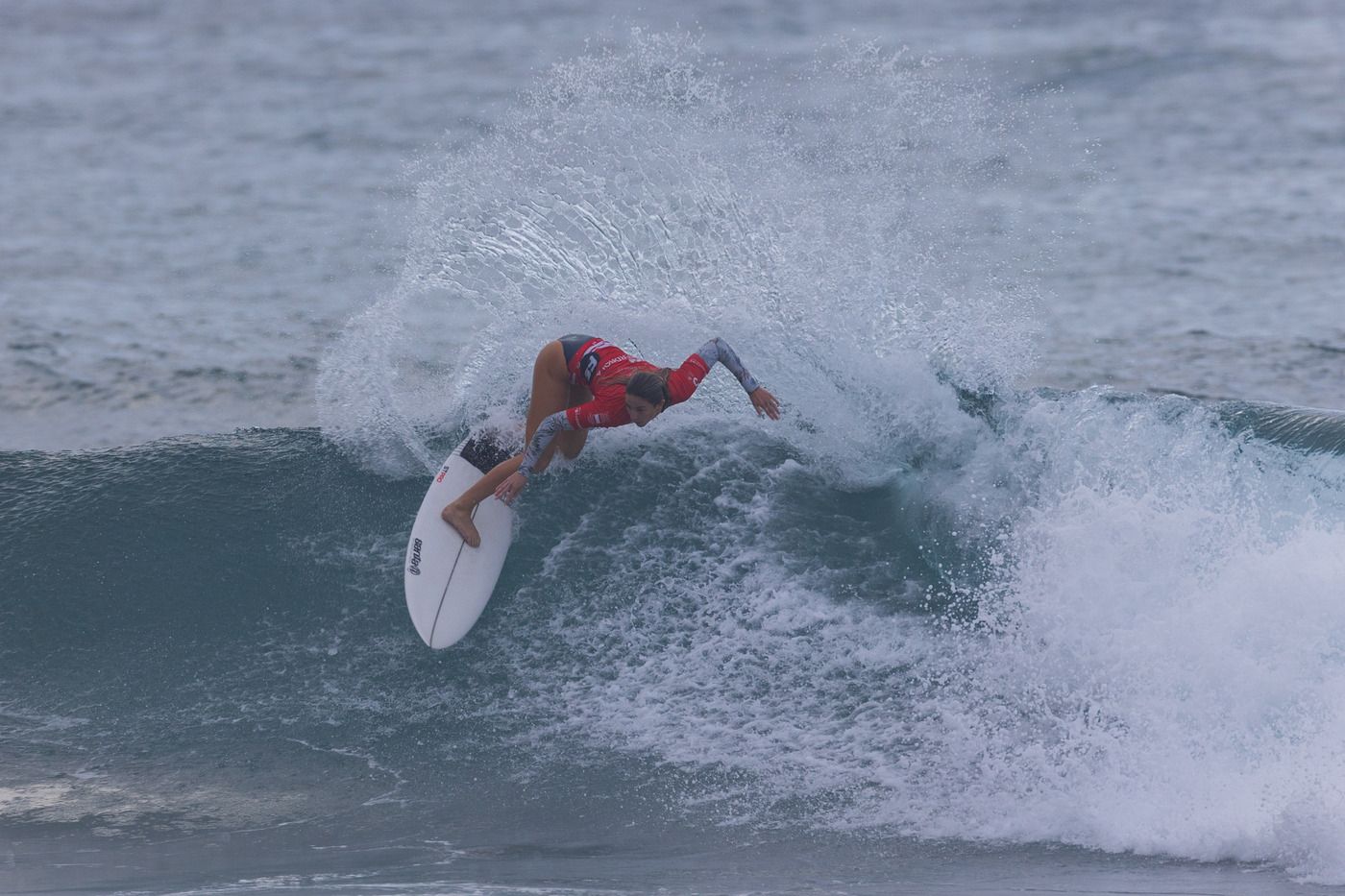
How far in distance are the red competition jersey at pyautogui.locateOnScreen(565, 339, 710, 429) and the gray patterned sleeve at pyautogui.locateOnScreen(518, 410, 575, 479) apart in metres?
0.04

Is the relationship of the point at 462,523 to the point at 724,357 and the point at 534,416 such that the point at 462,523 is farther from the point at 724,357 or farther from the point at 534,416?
the point at 724,357

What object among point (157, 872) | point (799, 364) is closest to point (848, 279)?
point (799, 364)

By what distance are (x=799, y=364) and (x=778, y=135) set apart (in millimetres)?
7546

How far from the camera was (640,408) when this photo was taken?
6723 mm

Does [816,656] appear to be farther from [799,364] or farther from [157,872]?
[157,872]

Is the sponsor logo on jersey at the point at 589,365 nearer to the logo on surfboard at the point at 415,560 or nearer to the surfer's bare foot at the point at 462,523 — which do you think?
the surfer's bare foot at the point at 462,523

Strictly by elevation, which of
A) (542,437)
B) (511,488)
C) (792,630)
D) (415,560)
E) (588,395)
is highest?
(588,395)

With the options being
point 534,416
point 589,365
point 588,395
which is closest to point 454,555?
point 534,416

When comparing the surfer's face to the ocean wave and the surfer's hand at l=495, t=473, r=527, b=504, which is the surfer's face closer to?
the surfer's hand at l=495, t=473, r=527, b=504

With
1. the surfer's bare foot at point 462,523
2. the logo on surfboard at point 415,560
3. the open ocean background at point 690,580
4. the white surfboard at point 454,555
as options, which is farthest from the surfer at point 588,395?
the open ocean background at point 690,580

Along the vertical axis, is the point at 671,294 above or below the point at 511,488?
above

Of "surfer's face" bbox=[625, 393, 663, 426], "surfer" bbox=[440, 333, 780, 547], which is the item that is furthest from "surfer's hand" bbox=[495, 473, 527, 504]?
"surfer's face" bbox=[625, 393, 663, 426]

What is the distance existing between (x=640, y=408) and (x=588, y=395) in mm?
1050

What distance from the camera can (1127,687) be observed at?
6.61 metres
